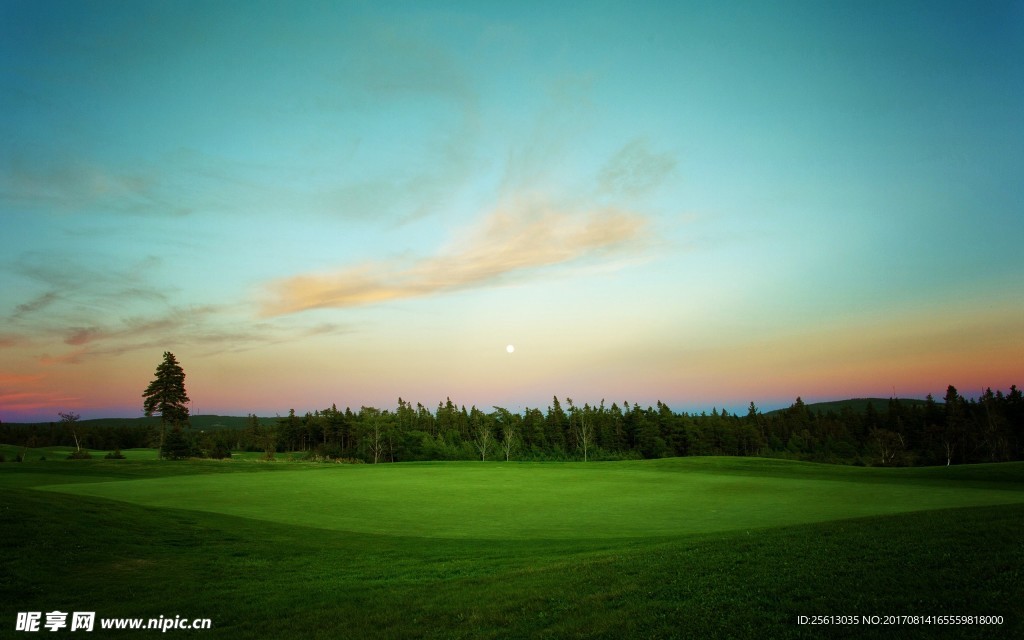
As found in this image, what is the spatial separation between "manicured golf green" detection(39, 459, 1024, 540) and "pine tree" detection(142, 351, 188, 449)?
42976 millimetres

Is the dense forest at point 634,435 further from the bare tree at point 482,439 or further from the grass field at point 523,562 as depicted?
the grass field at point 523,562

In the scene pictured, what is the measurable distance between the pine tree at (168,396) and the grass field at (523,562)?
2084 inches

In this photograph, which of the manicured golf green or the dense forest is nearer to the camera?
the manicured golf green

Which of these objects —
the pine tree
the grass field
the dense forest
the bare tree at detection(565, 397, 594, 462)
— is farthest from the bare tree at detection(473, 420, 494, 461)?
the grass field

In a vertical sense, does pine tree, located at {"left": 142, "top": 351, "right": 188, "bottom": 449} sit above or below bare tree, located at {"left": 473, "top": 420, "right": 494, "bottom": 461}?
above

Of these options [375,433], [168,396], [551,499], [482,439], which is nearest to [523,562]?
[551,499]

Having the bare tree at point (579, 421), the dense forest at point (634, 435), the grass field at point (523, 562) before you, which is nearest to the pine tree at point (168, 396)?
the dense forest at point (634, 435)

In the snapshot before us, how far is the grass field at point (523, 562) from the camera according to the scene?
29.5ft

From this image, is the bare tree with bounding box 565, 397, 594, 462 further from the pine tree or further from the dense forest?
the pine tree

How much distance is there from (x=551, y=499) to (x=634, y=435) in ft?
308

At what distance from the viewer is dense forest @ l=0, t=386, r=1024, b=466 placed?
96875 mm

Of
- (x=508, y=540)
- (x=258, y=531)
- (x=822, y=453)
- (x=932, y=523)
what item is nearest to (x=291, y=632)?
(x=508, y=540)

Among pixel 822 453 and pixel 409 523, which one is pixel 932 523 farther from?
pixel 822 453

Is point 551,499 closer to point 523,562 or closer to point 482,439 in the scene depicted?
point 523,562
